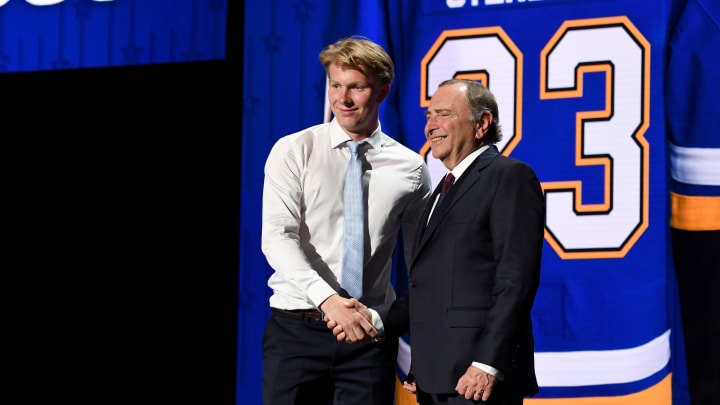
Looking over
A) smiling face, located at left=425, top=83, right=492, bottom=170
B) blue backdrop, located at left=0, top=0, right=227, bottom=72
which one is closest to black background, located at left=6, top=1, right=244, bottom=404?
blue backdrop, located at left=0, top=0, right=227, bottom=72

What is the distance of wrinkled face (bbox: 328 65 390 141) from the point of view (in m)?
2.22

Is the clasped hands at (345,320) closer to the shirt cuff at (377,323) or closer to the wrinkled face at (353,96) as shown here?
the shirt cuff at (377,323)

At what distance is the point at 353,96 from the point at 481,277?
2.02 ft

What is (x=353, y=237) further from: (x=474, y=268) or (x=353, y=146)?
(x=474, y=268)

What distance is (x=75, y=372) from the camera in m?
3.88

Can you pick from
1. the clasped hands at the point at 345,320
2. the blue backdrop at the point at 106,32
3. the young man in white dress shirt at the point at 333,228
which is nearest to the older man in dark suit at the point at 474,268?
the clasped hands at the point at 345,320

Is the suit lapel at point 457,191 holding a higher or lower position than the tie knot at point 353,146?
lower

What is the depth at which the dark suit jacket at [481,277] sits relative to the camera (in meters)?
1.83

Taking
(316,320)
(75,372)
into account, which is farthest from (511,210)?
(75,372)

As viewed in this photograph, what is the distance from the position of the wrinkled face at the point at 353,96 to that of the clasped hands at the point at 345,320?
0.47 metres

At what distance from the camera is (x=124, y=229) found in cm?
379

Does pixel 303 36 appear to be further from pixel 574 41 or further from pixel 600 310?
pixel 600 310

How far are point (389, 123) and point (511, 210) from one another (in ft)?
4.76

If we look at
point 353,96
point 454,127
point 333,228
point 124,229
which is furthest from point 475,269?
point 124,229
